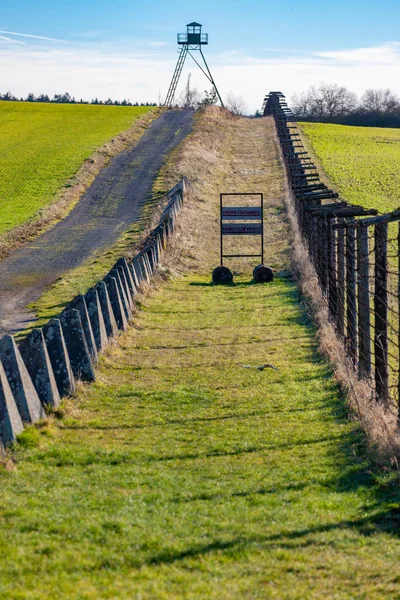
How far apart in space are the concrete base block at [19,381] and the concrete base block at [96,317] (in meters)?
3.29

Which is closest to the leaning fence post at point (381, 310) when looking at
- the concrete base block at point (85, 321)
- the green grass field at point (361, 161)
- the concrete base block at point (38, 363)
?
the concrete base block at point (38, 363)

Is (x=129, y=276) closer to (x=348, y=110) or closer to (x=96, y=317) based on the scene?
(x=96, y=317)

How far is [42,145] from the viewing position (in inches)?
2255

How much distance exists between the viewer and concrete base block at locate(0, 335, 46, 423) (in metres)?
8.04

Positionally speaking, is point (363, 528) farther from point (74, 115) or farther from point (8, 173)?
point (74, 115)

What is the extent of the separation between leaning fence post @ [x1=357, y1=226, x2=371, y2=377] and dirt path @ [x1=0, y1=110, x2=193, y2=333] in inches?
294

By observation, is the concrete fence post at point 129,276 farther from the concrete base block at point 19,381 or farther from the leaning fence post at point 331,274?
the concrete base block at point 19,381

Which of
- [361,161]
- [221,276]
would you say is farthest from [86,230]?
[361,161]

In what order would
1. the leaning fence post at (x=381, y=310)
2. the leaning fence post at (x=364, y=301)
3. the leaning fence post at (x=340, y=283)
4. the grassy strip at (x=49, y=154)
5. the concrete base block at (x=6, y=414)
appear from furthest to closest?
the grassy strip at (x=49, y=154) < the leaning fence post at (x=340, y=283) < the leaning fence post at (x=364, y=301) < the leaning fence post at (x=381, y=310) < the concrete base block at (x=6, y=414)

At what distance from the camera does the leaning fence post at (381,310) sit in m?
8.51

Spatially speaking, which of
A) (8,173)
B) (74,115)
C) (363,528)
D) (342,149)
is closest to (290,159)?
(8,173)

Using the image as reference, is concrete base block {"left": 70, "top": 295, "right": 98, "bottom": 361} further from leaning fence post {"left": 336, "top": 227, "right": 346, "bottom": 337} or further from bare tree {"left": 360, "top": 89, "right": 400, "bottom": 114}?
bare tree {"left": 360, "top": 89, "right": 400, "bottom": 114}

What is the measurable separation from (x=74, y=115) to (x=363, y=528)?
244 feet

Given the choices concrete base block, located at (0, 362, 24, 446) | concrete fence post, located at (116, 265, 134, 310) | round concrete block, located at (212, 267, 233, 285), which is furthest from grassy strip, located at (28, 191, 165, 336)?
concrete base block, located at (0, 362, 24, 446)
